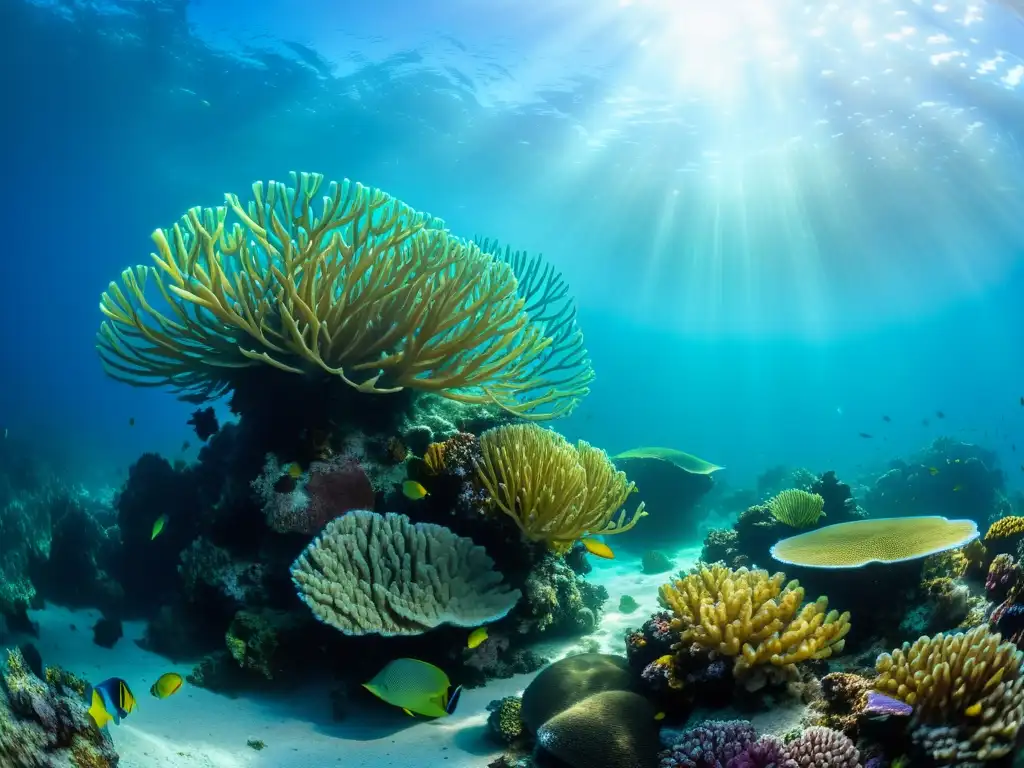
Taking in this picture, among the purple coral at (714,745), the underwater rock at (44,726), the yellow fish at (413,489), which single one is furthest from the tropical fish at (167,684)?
the purple coral at (714,745)

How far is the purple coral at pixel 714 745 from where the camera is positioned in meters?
2.72

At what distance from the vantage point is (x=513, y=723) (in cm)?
408

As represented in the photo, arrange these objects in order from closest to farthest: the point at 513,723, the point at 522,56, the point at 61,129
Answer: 1. the point at 513,723
2. the point at 522,56
3. the point at 61,129

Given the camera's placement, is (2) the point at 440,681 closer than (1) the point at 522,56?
Yes

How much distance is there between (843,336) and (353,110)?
212 feet

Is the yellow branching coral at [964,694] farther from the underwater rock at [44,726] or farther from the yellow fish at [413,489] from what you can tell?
the underwater rock at [44,726]

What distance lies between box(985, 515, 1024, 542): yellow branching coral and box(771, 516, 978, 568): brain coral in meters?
0.53

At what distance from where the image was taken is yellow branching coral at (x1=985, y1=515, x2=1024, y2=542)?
431 centimetres

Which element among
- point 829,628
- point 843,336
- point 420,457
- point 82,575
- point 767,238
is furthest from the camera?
point 843,336

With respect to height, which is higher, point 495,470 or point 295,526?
point 495,470

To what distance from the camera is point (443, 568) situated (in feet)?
15.4

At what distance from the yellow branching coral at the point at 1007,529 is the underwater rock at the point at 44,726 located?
6.14 metres

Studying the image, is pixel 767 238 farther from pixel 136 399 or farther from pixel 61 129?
pixel 136 399

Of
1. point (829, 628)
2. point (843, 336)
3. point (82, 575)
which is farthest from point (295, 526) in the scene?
point (843, 336)
